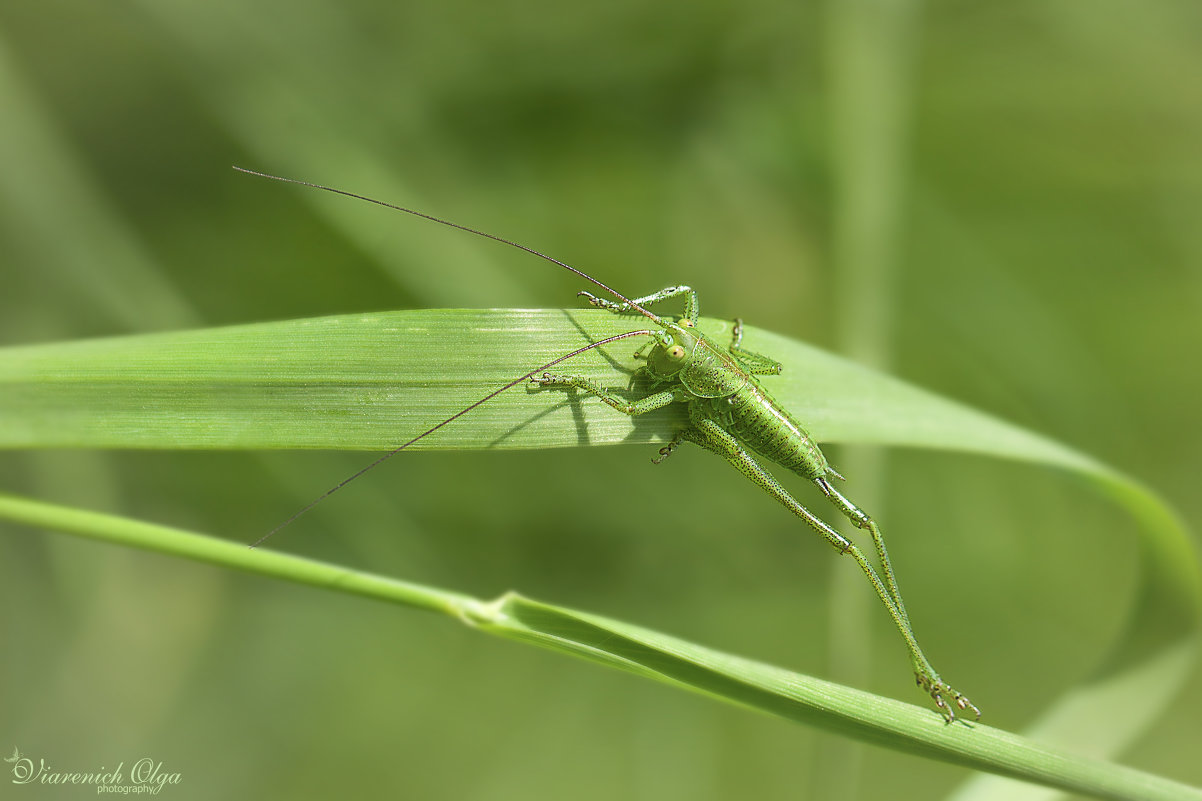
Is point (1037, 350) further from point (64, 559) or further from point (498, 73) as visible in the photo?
point (64, 559)

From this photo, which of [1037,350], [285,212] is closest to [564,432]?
[285,212]

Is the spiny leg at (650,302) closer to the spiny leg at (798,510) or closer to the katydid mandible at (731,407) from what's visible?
the katydid mandible at (731,407)

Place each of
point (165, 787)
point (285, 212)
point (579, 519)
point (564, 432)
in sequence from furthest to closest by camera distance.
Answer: point (579, 519) → point (285, 212) → point (165, 787) → point (564, 432)

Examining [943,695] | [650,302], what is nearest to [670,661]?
[943,695]

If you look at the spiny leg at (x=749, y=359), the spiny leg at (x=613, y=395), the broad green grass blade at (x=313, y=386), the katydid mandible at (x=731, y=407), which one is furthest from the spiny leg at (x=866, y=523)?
the broad green grass blade at (x=313, y=386)

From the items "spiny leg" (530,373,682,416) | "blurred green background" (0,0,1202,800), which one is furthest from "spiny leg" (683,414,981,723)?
"blurred green background" (0,0,1202,800)

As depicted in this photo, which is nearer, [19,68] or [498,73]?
[19,68]

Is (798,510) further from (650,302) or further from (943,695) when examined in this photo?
(650,302)

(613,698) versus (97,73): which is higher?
(97,73)
